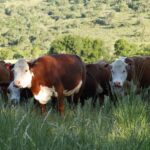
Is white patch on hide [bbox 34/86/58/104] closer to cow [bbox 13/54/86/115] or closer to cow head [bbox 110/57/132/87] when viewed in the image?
cow [bbox 13/54/86/115]

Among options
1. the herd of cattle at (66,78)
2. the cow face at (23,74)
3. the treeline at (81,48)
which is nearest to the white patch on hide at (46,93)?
the herd of cattle at (66,78)

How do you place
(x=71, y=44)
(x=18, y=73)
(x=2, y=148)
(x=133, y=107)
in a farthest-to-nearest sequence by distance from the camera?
(x=71, y=44) < (x=18, y=73) < (x=133, y=107) < (x=2, y=148)

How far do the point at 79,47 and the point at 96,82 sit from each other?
55.7 meters

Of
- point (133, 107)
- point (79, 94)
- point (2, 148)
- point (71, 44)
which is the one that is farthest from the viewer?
point (71, 44)

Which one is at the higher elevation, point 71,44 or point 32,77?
point 32,77

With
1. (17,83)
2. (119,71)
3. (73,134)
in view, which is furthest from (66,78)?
(73,134)

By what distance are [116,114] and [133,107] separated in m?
0.26

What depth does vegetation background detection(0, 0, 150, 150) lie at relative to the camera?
18.1 ft

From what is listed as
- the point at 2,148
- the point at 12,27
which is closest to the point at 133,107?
the point at 2,148

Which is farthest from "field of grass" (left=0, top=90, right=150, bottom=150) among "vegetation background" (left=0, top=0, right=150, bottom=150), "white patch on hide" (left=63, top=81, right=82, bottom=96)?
"white patch on hide" (left=63, top=81, right=82, bottom=96)

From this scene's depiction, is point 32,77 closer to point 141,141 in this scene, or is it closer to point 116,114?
point 116,114

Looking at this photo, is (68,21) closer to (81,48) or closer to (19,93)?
(81,48)

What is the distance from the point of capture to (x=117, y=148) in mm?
5340

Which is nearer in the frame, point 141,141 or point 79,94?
point 141,141
